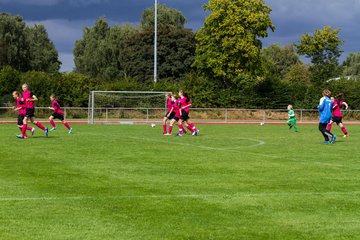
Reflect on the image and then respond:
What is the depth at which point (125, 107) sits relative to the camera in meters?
50.7

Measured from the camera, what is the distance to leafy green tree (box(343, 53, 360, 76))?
129625 mm

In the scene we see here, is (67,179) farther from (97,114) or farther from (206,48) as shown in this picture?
(206,48)

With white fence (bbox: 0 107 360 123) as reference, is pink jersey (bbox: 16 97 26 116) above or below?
above

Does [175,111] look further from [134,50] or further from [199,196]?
[134,50]

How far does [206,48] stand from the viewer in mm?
59906

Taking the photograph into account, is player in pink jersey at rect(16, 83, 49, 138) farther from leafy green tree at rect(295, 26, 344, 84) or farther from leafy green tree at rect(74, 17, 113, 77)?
leafy green tree at rect(74, 17, 113, 77)

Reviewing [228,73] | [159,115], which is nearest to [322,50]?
[228,73]

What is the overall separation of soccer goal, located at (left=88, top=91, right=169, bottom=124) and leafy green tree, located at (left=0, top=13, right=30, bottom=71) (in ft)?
97.1

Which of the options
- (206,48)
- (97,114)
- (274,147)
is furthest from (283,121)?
(274,147)

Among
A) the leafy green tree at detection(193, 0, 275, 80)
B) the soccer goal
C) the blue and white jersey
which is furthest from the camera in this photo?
the leafy green tree at detection(193, 0, 275, 80)

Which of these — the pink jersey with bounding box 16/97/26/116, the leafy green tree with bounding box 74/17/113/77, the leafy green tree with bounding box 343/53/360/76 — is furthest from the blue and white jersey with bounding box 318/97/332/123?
the leafy green tree with bounding box 343/53/360/76

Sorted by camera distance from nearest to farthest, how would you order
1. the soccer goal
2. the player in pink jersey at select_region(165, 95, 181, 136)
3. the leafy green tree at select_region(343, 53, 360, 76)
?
the player in pink jersey at select_region(165, 95, 181, 136), the soccer goal, the leafy green tree at select_region(343, 53, 360, 76)

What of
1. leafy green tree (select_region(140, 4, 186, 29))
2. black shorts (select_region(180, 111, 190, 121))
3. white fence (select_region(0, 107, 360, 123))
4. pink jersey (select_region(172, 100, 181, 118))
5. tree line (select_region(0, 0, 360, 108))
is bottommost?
white fence (select_region(0, 107, 360, 123))

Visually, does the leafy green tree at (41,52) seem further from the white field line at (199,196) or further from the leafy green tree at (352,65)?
the white field line at (199,196)
